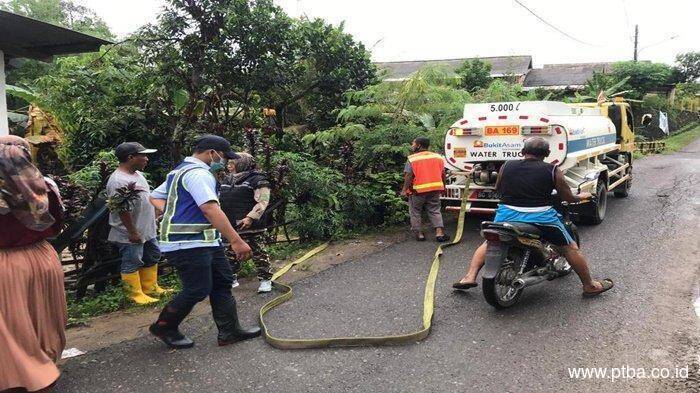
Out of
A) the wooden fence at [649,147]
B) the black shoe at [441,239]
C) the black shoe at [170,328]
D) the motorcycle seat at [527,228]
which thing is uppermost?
the motorcycle seat at [527,228]

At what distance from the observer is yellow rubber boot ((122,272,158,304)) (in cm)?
518

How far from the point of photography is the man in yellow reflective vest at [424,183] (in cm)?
744

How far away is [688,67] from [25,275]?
39.3 meters

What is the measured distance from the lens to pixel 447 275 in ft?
19.5

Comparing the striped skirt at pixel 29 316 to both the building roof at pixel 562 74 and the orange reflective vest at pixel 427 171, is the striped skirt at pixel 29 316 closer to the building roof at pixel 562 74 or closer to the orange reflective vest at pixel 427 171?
the orange reflective vest at pixel 427 171

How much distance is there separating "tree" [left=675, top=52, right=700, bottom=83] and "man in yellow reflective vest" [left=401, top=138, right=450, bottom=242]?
3304cm

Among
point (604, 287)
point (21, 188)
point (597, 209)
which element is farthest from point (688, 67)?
point (21, 188)

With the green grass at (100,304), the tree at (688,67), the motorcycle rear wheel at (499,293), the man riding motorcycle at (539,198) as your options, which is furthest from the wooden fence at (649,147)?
the green grass at (100,304)

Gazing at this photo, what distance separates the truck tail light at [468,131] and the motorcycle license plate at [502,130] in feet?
0.29

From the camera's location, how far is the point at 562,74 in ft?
109

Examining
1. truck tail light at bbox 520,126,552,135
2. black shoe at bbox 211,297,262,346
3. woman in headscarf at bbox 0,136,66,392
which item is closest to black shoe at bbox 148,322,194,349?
black shoe at bbox 211,297,262,346

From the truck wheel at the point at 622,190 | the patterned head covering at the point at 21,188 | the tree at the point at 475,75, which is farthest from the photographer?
the tree at the point at 475,75

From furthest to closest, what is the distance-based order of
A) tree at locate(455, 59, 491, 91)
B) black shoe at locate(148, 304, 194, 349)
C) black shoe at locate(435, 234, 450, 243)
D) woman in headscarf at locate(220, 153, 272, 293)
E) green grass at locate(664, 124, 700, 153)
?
green grass at locate(664, 124, 700, 153), tree at locate(455, 59, 491, 91), black shoe at locate(435, 234, 450, 243), woman in headscarf at locate(220, 153, 272, 293), black shoe at locate(148, 304, 194, 349)

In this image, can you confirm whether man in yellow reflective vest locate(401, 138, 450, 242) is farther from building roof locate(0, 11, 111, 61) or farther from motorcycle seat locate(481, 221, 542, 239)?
building roof locate(0, 11, 111, 61)
